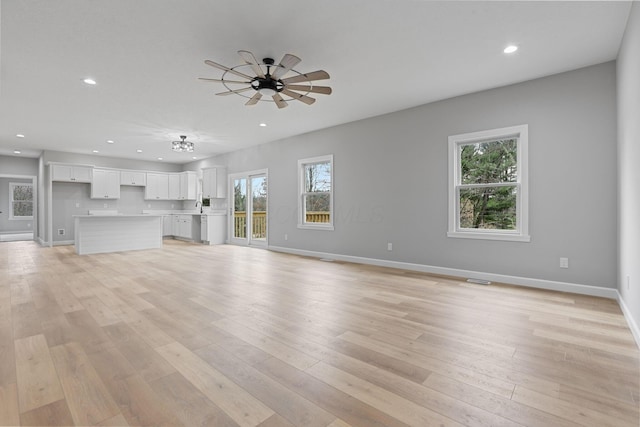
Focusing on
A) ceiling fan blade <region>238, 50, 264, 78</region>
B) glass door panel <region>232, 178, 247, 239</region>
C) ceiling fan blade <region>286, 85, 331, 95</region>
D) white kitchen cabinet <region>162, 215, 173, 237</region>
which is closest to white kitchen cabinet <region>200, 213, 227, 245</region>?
glass door panel <region>232, 178, 247, 239</region>

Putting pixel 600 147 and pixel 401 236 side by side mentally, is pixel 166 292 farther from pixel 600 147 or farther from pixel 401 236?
pixel 600 147

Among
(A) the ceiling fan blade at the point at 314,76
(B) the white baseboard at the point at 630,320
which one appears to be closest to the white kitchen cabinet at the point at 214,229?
(A) the ceiling fan blade at the point at 314,76

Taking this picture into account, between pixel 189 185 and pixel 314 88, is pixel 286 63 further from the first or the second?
pixel 189 185

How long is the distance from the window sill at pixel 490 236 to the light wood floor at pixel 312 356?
2.16 feet

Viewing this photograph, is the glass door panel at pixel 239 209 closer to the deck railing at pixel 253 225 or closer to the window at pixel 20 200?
the deck railing at pixel 253 225

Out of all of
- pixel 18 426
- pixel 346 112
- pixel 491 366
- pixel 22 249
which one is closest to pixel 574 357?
pixel 491 366

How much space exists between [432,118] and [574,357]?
3.68 metres

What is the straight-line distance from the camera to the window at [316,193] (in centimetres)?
636

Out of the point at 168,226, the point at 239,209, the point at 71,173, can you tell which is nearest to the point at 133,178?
the point at 71,173

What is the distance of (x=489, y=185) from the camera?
4.32 metres

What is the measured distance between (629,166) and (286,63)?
3.25 metres

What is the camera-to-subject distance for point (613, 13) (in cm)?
264

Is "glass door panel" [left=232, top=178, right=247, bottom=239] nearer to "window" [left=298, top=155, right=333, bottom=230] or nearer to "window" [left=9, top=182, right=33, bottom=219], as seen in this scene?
"window" [left=298, top=155, right=333, bottom=230]

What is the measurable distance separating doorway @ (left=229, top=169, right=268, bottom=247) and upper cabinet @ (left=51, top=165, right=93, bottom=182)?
4.09 meters
